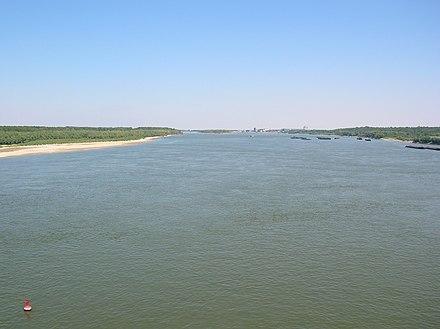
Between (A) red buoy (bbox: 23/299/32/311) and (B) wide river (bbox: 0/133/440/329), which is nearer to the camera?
(A) red buoy (bbox: 23/299/32/311)

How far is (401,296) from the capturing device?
17.0 metres

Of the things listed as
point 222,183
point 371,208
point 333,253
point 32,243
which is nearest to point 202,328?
point 333,253

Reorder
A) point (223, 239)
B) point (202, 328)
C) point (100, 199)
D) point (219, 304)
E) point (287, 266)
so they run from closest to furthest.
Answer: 1. point (202, 328)
2. point (219, 304)
3. point (287, 266)
4. point (223, 239)
5. point (100, 199)

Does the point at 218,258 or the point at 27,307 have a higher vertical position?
the point at 218,258

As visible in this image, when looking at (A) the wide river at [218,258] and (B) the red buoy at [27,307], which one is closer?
(B) the red buoy at [27,307]

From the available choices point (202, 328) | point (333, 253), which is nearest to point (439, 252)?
point (333, 253)

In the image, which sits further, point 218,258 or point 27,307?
point 218,258

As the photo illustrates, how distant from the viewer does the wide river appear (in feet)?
50.9

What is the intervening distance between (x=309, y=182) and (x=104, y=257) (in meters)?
30.6

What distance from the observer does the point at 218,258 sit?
20891 mm

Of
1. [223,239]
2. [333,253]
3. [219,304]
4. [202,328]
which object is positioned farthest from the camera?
[223,239]

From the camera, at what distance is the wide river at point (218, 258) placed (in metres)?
15.5

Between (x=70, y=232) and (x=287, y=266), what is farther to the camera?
(x=70, y=232)

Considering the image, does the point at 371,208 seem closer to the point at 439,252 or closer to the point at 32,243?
the point at 439,252
